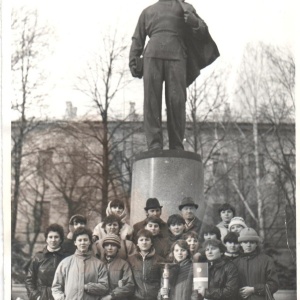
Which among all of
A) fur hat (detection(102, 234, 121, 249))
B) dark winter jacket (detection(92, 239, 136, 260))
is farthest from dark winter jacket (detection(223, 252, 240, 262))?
A: fur hat (detection(102, 234, 121, 249))

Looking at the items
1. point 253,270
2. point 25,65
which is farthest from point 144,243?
point 25,65

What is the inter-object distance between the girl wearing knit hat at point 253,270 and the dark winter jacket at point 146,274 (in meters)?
0.67

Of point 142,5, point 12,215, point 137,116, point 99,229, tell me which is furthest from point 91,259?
point 142,5

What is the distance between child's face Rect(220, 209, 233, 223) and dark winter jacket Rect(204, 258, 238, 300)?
34 cm

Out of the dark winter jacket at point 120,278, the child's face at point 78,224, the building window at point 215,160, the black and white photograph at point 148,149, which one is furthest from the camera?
the building window at point 215,160

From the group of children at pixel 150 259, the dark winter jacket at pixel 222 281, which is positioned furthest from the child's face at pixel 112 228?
the dark winter jacket at pixel 222 281

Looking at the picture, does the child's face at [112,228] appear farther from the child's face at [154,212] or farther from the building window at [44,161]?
the building window at [44,161]

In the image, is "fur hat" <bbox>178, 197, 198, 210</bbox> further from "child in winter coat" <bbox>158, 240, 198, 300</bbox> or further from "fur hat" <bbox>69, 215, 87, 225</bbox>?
"fur hat" <bbox>69, 215, 87, 225</bbox>

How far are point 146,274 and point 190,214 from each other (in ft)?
2.03

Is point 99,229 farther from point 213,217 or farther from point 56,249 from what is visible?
point 213,217

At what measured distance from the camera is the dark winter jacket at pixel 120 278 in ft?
24.7

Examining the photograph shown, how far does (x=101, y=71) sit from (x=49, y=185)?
1076 mm

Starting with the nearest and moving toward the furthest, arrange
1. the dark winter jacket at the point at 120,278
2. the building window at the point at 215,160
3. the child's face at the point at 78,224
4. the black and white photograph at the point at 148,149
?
the dark winter jacket at the point at 120,278 < the black and white photograph at the point at 148,149 < the child's face at the point at 78,224 < the building window at the point at 215,160

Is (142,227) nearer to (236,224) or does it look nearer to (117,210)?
(117,210)
